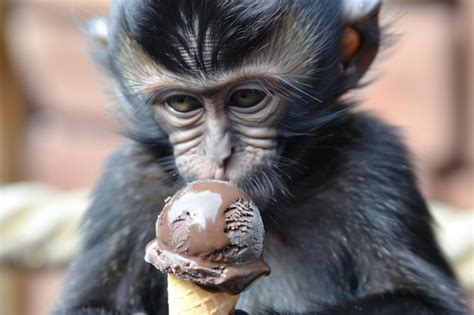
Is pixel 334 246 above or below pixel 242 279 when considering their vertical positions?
below

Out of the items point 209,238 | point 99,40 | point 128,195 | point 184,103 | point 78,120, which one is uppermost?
point 99,40

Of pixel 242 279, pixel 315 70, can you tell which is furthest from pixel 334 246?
pixel 242 279

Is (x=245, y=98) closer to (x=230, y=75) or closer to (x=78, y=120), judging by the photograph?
(x=230, y=75)

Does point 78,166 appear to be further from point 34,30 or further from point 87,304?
point 87,304

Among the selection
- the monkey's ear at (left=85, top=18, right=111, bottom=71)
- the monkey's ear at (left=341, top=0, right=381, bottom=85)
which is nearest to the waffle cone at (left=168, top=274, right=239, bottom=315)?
the monkey's ear at (left=341, top=0, right=381, bottom=85)

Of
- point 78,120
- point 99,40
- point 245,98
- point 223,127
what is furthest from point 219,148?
point 78,120

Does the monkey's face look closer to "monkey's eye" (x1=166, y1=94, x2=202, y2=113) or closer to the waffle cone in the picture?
"monkey's eye" (x1=166, y1=94, x2=202, y2=113)

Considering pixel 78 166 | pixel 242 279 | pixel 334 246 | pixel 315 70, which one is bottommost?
pixel 78 166
